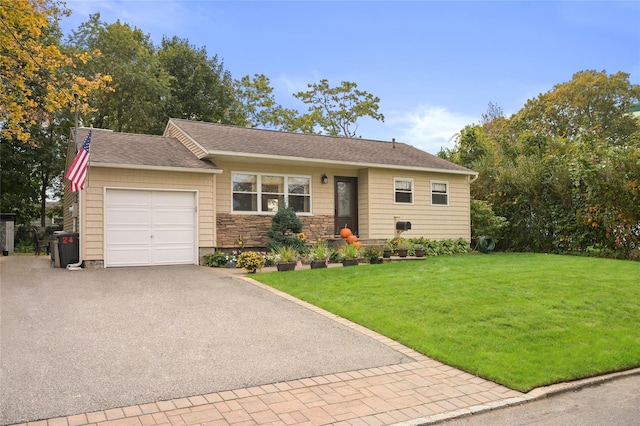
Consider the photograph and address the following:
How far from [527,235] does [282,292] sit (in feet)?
39.6

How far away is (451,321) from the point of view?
6660 millimetres

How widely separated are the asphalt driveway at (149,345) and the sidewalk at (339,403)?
0.64ft

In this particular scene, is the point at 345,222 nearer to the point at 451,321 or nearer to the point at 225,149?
the point at 225,149

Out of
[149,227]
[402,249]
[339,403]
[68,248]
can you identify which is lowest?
[339,403]

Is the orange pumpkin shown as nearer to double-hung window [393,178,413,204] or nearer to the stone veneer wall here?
the stone veneer wall

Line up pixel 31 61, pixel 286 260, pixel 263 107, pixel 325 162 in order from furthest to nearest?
pixel 263 107
pixel 325 162
pixel 286 260
pixel 31 61

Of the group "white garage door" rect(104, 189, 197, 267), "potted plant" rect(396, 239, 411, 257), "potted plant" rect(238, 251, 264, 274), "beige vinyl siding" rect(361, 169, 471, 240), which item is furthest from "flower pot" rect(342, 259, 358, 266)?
"white garage door" rect(104, 189, 197, 267)

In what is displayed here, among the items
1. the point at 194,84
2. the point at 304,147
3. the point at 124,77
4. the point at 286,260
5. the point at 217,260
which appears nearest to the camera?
the point at 286,260

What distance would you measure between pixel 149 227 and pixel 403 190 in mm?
8693

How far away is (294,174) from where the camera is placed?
50.8 ft

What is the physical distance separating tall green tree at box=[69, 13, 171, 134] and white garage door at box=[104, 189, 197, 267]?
14.2 meters

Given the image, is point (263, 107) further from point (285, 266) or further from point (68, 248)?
point (285, 266)

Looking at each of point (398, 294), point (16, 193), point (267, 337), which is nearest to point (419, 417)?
point (267, 337)

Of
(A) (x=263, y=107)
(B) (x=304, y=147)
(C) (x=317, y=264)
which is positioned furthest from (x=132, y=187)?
(A) (x=263, y=107)
